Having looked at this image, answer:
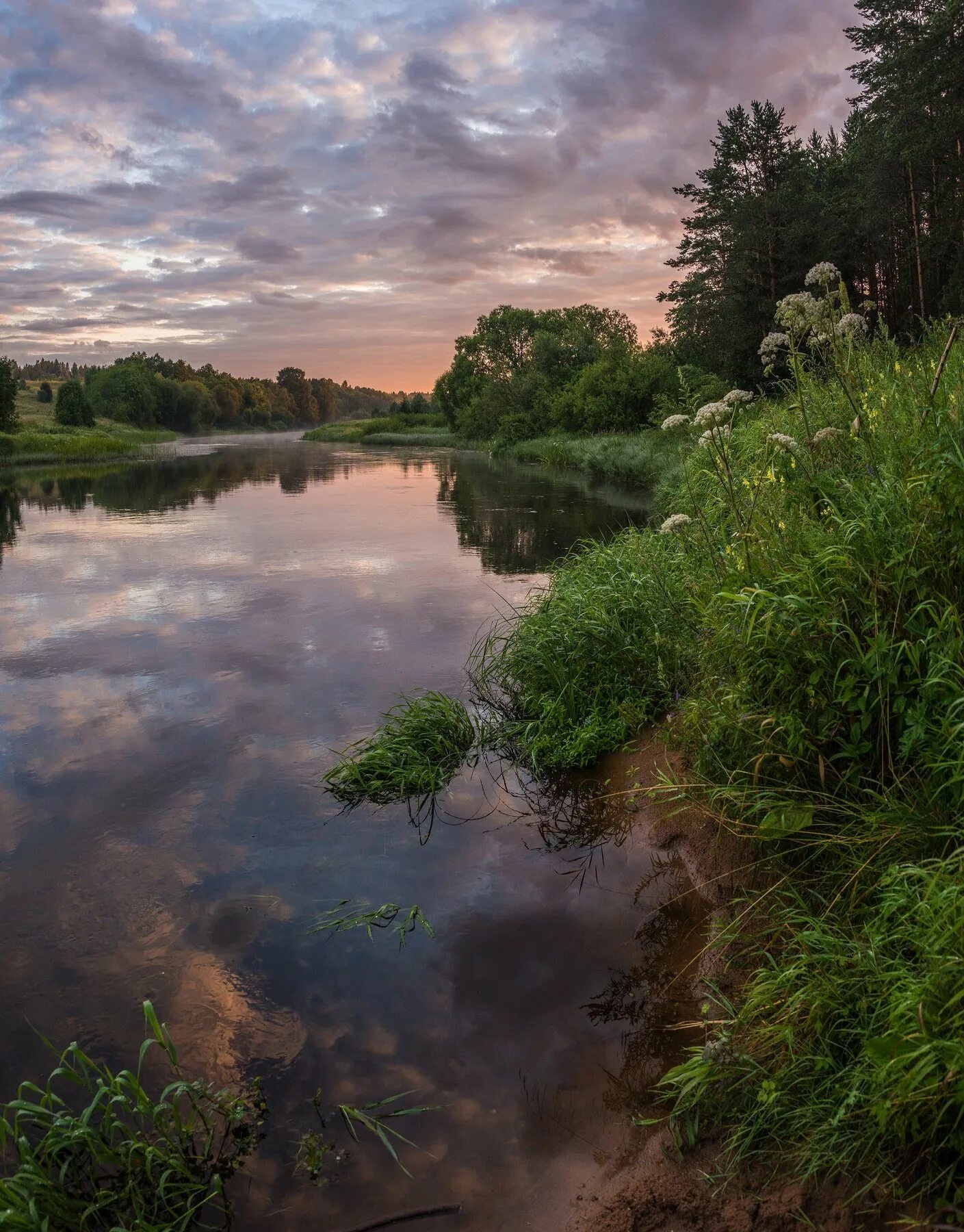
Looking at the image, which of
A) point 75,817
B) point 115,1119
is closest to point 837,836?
point 115,1119

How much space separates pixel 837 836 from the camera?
339 cm

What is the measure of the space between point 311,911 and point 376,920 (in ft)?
1.28

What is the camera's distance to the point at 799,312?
16.6 feet

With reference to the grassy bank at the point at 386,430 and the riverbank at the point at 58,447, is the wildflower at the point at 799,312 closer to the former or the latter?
the riverbank at the point at 58,447

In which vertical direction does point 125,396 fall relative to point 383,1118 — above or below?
above

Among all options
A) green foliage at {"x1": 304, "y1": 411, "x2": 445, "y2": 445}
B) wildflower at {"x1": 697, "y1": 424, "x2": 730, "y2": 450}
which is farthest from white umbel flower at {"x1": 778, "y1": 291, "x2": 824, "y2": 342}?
green foliage at {"x1": 304, "y1": 411, "x2": 445, "y2": 445}

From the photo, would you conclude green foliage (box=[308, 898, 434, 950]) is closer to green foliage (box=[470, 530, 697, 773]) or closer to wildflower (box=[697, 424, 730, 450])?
green foliage (box=[470, 530, 697, 773])

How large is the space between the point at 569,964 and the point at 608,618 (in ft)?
10.8

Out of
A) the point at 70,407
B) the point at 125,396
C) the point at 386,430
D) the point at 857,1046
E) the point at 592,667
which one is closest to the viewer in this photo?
the point at 857,1046

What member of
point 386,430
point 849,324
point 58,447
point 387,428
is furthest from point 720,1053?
point 387,428

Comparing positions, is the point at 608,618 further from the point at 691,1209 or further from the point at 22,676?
the point at 22,676

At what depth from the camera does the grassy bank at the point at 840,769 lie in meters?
2.43

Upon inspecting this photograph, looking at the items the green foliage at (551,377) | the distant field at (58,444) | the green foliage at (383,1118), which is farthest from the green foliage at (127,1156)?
the distant field at (58,444)

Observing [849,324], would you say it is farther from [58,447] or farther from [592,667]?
[58,447]
